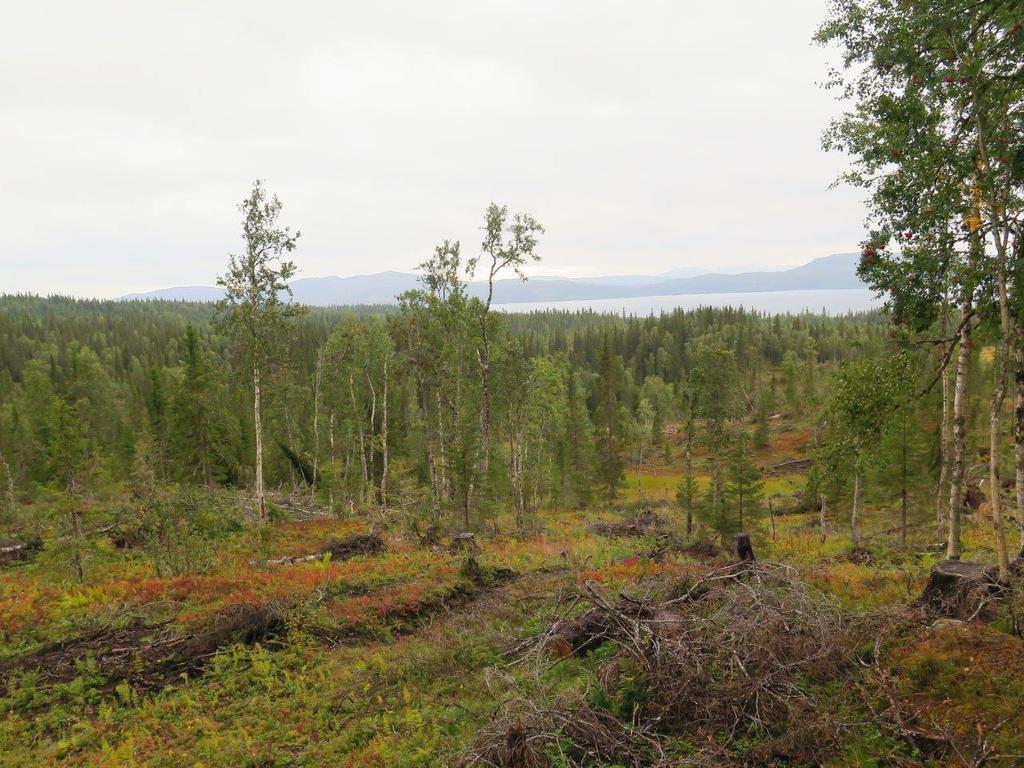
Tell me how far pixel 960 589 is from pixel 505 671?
622 cm

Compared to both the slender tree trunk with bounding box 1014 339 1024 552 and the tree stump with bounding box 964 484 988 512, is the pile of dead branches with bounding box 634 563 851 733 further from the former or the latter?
the tree stump with bounding box 964 484 988 512

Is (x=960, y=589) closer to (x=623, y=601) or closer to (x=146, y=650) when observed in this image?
(x=623, y=601)

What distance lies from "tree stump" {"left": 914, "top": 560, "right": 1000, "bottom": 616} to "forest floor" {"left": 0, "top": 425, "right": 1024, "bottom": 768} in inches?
9.5

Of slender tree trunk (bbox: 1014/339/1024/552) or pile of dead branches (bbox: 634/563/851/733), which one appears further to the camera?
slender tree trunk (bbox: 1014/339/1024/552)

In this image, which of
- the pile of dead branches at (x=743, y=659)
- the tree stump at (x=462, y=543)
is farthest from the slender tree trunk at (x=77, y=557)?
the pile of dead branches at (x=743, y=659)

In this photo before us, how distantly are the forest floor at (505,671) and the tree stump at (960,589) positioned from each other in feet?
0.79

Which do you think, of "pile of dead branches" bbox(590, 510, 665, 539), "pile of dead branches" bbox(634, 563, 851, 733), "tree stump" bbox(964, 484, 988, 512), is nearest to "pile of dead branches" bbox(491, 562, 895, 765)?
"pile of dead branches" bbox(634, 563, 851, 733)

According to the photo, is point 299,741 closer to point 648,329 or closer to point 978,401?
point 978,401

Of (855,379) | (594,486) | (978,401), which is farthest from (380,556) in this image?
(978,401)

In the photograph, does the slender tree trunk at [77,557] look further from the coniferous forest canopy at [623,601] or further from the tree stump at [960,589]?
the tree stump at [960,589]

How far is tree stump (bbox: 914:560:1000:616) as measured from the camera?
672 centimetres

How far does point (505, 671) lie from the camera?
26.7 feet

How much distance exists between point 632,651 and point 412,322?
22387 millimetres

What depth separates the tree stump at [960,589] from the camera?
6719mm
